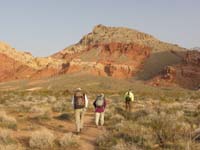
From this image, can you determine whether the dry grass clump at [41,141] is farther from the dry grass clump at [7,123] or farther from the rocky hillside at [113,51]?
the rocky hillside at [113,51]

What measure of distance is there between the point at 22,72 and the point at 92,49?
77.4 feet

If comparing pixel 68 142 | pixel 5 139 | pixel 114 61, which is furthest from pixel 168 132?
pixel 114 61

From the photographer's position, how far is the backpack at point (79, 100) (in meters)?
15.0

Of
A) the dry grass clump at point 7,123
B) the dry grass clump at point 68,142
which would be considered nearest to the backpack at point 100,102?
the dry grass clump at point 7,123

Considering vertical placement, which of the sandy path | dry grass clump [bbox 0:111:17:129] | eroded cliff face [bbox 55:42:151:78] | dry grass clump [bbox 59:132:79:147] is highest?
eroded cliff face [bbox 55:42:151:78]

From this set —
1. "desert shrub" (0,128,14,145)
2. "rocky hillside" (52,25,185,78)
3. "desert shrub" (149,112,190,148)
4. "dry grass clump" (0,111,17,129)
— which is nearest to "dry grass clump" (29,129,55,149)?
"desert shrub" (0,128,14,145)

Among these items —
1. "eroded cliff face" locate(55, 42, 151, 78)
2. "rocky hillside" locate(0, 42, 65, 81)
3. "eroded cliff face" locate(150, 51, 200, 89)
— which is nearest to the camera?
"eroded cliff face" locate(150, 51, 200, 89)

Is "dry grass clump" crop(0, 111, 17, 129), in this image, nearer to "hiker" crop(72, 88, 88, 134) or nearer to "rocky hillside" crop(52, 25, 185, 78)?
"hiker" crop(72, 88, 88, 134)

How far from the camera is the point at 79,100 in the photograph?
49.2ft

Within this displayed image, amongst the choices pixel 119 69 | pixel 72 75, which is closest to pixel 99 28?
pixel 119 69

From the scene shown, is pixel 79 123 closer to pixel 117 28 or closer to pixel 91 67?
pixel 91 67

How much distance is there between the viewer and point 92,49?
118 meters

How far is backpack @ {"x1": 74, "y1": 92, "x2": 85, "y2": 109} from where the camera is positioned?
14961mm

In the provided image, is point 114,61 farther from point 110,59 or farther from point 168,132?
point 168,132
